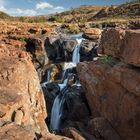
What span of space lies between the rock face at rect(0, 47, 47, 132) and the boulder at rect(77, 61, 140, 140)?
13.1ft

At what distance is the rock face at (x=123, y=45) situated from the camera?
16.6 metres

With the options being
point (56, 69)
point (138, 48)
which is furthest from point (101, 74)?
point (56, 69)

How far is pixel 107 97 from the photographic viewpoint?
68.0 ft

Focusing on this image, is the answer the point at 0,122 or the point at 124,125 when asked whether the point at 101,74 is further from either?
the point at 0,122

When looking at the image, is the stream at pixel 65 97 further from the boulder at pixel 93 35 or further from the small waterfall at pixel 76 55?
the boulder at pixel 93 35

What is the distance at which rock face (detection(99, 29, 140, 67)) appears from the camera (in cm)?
1656

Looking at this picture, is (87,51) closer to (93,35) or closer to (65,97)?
(93,35)

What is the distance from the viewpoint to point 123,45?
59.4 ft


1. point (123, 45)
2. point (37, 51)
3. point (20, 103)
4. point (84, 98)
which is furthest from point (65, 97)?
point (37, 51)

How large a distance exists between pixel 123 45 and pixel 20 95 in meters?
6.29

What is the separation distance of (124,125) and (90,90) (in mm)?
4933

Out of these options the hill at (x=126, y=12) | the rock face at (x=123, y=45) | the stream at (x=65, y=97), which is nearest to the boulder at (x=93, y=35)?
the stream at (x=65, y=97)

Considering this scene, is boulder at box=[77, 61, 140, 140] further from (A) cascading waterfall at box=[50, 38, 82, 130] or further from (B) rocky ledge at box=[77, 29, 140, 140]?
(A) cascading waterfall at box=[50, 38, 82, 130]

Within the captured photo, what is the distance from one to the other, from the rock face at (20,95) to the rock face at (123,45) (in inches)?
187
